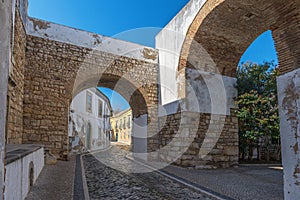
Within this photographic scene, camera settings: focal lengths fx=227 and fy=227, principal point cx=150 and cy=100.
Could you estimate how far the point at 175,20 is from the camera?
7.56 metres

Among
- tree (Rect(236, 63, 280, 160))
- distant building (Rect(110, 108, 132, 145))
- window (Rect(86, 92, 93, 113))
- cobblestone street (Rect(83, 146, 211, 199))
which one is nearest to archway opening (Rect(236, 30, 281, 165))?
tree (Rect(236, 63, 280, 160))

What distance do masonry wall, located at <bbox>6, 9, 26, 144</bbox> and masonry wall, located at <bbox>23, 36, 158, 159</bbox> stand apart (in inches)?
13.2

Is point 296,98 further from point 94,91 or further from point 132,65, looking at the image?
point 94,91

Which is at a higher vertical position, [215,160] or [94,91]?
[94,91]

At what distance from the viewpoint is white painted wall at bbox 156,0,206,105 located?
663cm

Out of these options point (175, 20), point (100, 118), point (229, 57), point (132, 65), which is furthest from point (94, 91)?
point (229, 57)

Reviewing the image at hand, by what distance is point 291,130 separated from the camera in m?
2.85

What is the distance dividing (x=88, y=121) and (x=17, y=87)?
8.15 meters

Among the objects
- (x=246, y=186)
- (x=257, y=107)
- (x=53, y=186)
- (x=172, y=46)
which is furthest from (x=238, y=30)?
(x=53, y=186)

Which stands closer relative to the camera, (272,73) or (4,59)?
(4,59)

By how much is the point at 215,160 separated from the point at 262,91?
3308 millimetres

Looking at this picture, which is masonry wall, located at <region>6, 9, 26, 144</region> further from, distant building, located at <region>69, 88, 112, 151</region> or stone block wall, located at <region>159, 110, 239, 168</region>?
distant building, located at <region>69, 88, 112, 151</region>

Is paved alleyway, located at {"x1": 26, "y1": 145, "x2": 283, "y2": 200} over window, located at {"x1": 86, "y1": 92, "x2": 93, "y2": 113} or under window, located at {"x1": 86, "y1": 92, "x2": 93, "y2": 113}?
under

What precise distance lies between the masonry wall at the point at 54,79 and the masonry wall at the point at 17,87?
1.10 feet
